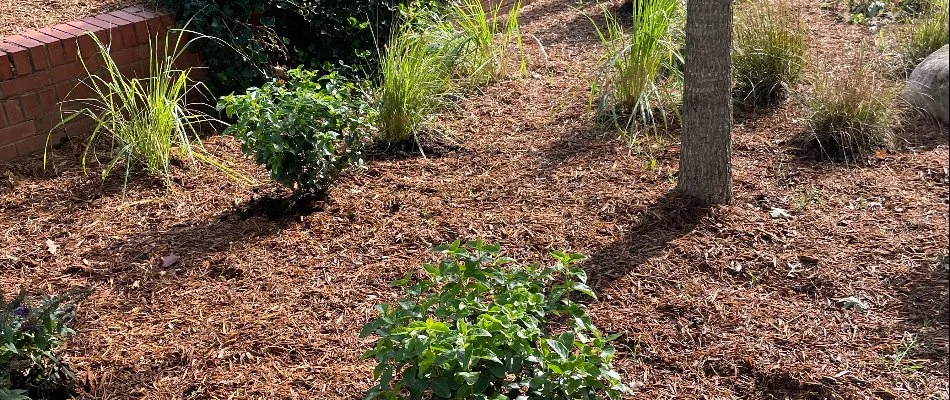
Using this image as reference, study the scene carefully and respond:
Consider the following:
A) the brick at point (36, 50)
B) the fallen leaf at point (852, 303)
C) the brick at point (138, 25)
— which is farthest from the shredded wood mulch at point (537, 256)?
the brick at point (138, 25)

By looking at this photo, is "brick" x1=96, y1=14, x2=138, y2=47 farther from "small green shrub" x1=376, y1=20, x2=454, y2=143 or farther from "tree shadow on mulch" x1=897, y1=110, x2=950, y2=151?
"tree shadow on mulch" x1=897, y1=110, x2=950, y2=151

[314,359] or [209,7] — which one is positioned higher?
[209,7]

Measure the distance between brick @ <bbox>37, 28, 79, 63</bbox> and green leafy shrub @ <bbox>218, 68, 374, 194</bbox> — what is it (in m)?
1.20

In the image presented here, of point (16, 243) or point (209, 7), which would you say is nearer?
point (16, 243)

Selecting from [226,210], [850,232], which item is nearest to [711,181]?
[850,232]

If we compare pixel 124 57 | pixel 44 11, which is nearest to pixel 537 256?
pixel 124 57

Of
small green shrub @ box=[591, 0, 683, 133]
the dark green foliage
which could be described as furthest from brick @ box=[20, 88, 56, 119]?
small green shrub @ box=[591, 0, 683, 133]

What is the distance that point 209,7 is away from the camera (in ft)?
17.1

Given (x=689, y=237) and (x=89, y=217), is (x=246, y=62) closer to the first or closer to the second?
(x=89, y=217)

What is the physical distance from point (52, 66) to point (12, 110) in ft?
1.01

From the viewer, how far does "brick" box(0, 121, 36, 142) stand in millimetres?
4805

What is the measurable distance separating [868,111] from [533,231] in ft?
6.49

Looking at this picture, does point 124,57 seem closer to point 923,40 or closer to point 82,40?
point 82,40

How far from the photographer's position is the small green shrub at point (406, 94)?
4.96 metres
